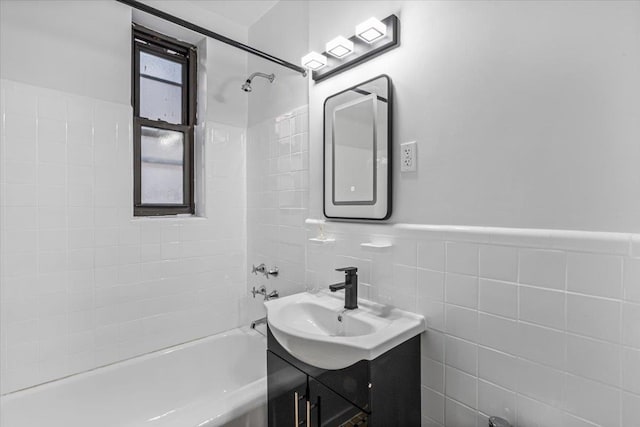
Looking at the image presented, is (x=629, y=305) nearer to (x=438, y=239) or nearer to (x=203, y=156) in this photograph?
(x=438, y=239)

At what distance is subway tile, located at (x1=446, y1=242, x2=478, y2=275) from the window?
1.77m

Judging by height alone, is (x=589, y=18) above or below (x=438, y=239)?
above

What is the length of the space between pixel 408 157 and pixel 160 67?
1865 mm

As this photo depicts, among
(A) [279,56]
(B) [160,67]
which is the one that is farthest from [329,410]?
(B) [160,67]

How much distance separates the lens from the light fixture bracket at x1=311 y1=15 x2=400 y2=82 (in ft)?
4.31

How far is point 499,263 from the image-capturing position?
1028mm

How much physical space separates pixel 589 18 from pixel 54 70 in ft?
7.34

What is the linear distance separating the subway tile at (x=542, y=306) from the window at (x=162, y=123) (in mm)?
2009

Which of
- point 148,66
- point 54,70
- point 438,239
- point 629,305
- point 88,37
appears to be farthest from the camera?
point 148,66

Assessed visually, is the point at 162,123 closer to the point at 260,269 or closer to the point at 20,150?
the point at 20,150

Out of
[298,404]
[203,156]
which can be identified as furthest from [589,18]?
[203,156]

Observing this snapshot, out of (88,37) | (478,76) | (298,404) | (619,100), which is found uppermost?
(88,37)

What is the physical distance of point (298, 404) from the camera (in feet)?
4.01

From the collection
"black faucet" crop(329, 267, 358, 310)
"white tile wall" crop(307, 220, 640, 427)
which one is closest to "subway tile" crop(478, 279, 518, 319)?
"white tile wall" crop(307, 220, 640, 427)
